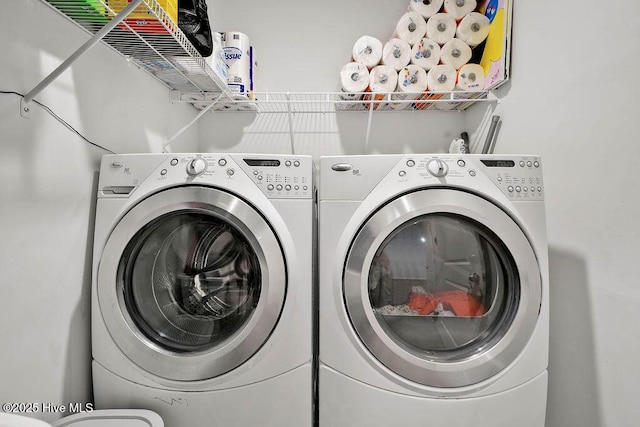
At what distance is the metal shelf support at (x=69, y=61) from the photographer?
72 cm

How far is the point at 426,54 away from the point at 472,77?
9.7 inches

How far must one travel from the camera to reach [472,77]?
1462mm

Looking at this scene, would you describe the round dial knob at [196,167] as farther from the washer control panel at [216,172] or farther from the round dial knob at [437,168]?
the round dial knob at [437,168]

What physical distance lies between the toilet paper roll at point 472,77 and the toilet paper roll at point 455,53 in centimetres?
4

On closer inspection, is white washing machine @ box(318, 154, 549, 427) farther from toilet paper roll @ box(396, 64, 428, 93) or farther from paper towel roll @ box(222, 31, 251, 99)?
paper towel roll @ box(222, 31, 251, 99)

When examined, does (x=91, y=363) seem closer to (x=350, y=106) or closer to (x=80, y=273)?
(x=80, y=273)

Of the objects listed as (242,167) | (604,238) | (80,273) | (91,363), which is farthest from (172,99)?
(604,238)

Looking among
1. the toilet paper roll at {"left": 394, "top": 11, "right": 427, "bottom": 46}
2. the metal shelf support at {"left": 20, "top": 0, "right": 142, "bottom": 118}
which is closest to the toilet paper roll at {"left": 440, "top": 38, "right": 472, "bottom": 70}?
the toilet paper roll at {"left": 394, "top": 11, "right": 427, "bottom": 46}

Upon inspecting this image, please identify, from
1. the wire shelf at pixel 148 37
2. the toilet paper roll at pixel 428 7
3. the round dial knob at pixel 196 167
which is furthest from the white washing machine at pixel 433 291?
the toilet paper roll at pixel 428 7

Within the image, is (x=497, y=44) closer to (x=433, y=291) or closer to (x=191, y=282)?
(x=433, y=291)

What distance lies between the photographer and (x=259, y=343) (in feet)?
3.04

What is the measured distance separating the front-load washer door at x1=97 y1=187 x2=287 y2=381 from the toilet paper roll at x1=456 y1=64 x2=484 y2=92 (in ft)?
3.92

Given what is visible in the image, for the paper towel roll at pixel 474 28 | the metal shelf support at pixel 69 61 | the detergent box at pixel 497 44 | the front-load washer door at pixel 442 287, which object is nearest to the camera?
the metal shelf support at pixel 69 61

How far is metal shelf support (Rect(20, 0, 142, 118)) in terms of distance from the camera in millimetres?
723
